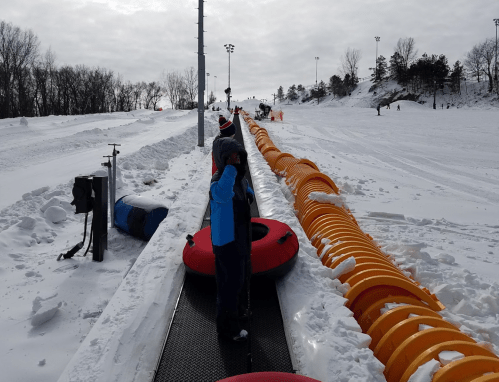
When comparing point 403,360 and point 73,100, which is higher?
point 73,100

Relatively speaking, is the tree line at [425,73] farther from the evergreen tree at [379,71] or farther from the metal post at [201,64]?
the metal post at [201,64]

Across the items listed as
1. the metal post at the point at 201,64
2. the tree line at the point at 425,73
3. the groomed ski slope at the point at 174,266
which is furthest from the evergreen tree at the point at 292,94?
the groomed ski slope at the point at 174,266

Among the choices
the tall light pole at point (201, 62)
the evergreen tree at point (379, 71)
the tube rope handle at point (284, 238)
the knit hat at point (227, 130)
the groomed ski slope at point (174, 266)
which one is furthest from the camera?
the evergreen tree at point (379, 71)

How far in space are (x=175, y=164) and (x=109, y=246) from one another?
6888mm

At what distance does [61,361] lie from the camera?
3.05 metres

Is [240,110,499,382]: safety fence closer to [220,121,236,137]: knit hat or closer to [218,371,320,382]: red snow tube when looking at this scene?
[218,371,320,382]: red snow tube

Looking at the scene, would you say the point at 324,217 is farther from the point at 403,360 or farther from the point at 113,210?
the point at 113,210

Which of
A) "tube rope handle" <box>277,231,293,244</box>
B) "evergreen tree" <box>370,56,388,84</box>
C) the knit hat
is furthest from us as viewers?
"evergreen tree" <box>370,56,388,84</box>

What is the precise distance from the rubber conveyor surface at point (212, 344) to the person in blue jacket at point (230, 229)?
0.49 feet

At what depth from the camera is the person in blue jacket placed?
2.70 m

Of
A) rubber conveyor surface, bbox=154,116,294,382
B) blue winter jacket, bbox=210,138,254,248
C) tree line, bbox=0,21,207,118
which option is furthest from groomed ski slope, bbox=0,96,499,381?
tree line, bbox=0,21,207,118

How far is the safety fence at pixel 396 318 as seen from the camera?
2156mm

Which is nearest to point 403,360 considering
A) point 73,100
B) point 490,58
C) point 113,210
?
point 113,210

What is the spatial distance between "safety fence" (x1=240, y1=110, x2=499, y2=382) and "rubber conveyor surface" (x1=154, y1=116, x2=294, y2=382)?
0.74 meters
